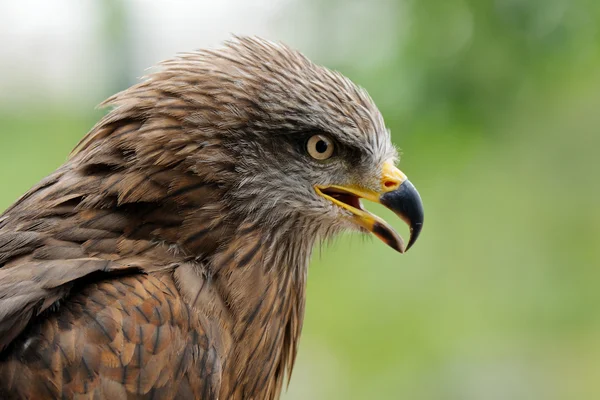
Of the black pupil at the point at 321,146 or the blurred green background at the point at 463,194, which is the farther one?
the blurred green background at the point at 463,194

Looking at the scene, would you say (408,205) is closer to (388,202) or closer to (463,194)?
(388,202)

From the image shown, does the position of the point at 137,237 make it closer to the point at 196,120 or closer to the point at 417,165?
the point at 196,120

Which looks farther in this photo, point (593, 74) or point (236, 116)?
point (593, 74)

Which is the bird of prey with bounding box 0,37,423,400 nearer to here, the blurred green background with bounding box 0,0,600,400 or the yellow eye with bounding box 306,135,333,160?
the yellow eye with bounding box 306,135,333,160

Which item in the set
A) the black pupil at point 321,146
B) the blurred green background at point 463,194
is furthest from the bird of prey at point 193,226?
the blurred green background at point 463,194

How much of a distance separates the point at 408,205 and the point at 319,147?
0.34 meters

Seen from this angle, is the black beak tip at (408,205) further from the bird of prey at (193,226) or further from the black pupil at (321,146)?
the black pupil at (321,146)

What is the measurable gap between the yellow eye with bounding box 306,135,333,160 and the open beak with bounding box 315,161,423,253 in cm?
10

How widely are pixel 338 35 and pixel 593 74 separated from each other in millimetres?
1579

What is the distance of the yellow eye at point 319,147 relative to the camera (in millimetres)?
2357

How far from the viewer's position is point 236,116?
7.44 ft

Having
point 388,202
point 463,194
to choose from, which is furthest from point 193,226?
point 463,194

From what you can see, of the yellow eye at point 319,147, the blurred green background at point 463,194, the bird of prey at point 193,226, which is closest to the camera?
the bird of prey at point 193,226

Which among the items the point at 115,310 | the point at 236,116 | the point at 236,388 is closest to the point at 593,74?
the point at 236,116
